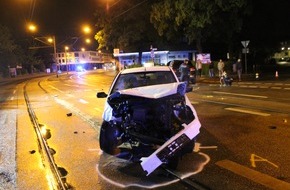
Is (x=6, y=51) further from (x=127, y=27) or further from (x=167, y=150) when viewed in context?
(x=167, y=150)

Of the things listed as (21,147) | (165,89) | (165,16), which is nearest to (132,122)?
(165,89)

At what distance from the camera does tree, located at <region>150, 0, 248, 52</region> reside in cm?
3291

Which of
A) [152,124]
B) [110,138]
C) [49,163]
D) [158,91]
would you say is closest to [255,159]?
[152,124]

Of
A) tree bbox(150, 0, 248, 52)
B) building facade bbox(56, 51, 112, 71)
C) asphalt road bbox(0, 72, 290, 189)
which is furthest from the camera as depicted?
building facade bbox(56, 51, 112, 71)

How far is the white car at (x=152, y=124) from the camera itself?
6.31 meters

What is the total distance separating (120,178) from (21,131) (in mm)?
5987

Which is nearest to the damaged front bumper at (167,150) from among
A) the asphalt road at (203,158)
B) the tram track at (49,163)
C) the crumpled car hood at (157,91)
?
the asphalt road at (203,158)

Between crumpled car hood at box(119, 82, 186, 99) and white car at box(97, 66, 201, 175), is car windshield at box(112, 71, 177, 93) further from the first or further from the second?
crumpled car hood at box(119, 82, 186, 99)

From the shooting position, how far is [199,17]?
1312 inches

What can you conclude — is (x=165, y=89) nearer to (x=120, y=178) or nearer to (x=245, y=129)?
(x=120, y=178)

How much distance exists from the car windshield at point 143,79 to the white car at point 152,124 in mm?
1775

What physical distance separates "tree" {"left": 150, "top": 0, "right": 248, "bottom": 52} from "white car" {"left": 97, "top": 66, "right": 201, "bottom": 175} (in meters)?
27.0

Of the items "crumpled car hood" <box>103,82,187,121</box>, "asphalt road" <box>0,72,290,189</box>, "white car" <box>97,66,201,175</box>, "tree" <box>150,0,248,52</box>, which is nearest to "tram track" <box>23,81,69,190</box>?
"asphalt road" <box>0,72,290,189</box>

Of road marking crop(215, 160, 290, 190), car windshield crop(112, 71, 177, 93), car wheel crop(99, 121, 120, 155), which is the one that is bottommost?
road marking crop(215, 160, 290, 190)
